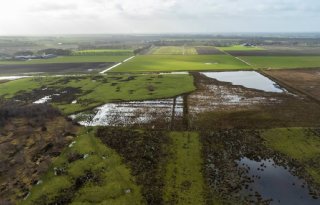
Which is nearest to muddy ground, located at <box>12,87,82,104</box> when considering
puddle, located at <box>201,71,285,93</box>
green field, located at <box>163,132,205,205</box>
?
green field, located at <box>163,132,205,205</box>

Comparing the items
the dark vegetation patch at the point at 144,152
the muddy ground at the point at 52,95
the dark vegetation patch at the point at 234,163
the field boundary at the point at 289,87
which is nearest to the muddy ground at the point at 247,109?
the field boundary at the point at 289,87

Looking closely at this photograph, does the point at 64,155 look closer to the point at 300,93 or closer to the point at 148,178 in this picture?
the point at 148,178

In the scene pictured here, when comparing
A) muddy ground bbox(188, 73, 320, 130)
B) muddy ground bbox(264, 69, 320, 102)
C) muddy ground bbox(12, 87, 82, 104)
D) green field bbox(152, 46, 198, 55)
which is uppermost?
green field bbox(152, 46, 198, 55)

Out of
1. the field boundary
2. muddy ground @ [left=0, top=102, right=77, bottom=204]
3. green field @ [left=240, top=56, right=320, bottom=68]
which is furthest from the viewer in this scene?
green field @ [left=240, top=56, right=320, bottom=68]

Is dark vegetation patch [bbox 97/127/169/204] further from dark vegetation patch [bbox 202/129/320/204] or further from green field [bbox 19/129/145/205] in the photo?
dark vegetation patch [bbox 202/129/320/204]

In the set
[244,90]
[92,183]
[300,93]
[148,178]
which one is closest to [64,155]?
[92,183]

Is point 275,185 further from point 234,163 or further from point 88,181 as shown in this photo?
point 88,181

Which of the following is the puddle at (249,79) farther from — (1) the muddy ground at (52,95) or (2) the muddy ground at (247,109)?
(1) the muddy ground at (52,95)
